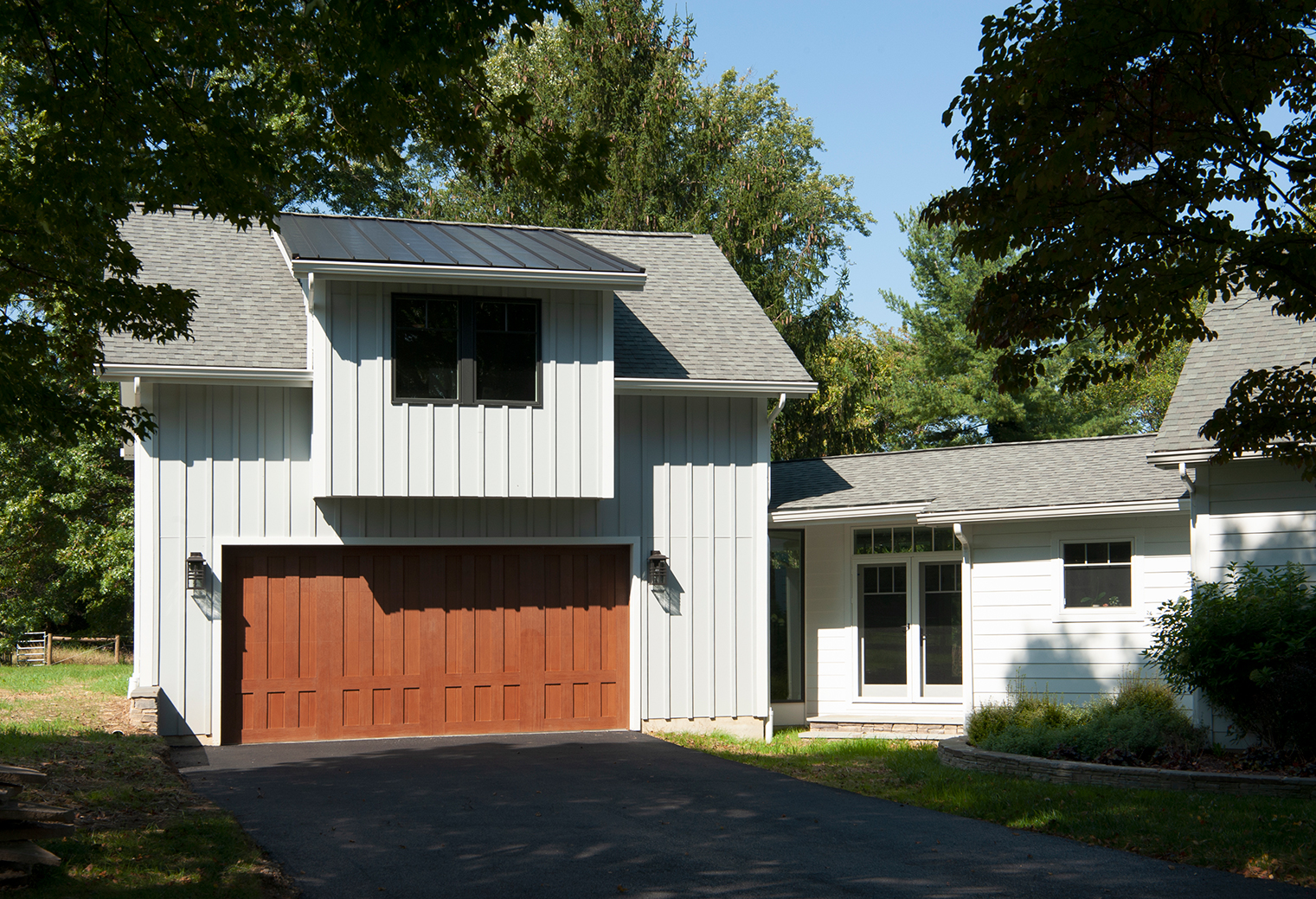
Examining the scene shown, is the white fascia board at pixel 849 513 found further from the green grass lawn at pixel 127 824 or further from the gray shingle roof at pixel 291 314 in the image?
the green grass lawn at pixel 127 824

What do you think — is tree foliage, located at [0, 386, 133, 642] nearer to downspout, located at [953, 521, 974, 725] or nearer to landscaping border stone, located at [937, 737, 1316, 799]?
downspout, located at [953, 521, 974, 725]

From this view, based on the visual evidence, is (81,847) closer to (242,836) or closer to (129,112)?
(242,836)

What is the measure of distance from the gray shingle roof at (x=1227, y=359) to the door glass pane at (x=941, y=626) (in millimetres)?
3705

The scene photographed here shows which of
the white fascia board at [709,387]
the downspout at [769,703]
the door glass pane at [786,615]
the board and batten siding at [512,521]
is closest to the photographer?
the board and batten siding at [512,521]

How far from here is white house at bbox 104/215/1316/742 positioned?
13250 mm

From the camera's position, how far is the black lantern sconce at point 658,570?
14.7m

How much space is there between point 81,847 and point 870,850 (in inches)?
196

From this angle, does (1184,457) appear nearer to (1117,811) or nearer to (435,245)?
(1117,811)

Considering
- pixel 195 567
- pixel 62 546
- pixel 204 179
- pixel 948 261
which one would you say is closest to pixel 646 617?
pixel 195 567

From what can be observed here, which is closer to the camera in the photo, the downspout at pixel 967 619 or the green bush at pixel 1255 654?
the green bush at pixel 1255 654

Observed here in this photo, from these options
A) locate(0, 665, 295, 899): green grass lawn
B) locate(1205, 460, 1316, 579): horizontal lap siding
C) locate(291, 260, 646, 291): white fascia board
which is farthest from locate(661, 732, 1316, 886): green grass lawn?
locate(291, 260, 646, 291): white fascia board

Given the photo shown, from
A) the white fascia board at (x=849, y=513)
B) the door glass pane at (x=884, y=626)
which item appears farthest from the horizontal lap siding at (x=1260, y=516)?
the door glass pane at (x=884, y=626)

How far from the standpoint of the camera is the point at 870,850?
8.05 m

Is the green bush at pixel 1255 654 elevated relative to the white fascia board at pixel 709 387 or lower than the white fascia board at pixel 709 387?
lower
